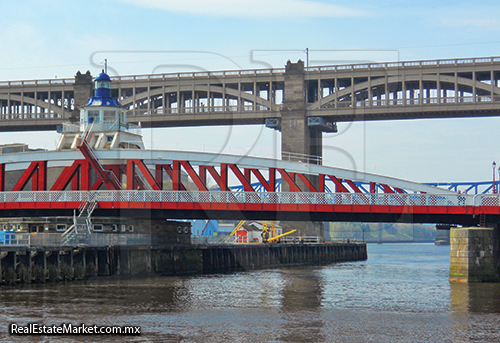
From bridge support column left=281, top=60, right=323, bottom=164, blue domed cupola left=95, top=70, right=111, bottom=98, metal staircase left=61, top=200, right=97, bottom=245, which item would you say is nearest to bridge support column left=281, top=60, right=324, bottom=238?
bridge support column left=281, top=60, right=323, bottom=164

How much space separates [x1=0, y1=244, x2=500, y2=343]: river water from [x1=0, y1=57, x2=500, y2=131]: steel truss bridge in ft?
167

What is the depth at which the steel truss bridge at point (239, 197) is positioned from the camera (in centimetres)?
6656

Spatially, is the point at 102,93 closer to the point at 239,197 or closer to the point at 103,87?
the point at 103,87

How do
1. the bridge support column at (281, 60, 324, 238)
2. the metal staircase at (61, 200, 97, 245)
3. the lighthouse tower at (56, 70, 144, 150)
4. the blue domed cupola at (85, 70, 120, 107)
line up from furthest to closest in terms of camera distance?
the bridge support column at (281, 60, 324, 238) < the blue domed cupola at (85, 70, 120, 107) < the lighthouse tower at (56, 70, 144, 150) < the metal staircase at (61, 200, 97, 245)

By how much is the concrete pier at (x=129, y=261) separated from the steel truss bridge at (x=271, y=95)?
25328 millimetres

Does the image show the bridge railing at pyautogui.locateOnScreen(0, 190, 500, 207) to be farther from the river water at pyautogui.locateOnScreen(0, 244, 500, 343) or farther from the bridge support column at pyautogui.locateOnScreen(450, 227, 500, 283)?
the river water at pyautogui.locateOnScreen(0, 244, 500, 343)

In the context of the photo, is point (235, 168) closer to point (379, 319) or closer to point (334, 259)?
point (379, 319)

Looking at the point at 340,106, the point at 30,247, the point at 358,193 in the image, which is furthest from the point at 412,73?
the point at 30,247

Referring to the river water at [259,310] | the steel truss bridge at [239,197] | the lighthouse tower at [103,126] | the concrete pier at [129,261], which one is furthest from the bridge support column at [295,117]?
the river water at [259,310]

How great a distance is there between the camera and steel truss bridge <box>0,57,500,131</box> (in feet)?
352

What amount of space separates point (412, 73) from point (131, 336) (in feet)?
272

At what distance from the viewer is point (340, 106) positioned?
375 feet

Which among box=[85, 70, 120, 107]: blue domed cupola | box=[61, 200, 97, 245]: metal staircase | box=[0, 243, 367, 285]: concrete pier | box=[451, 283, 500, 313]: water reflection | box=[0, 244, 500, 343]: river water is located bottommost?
box=[451, 283, 500, 313]: water reflection

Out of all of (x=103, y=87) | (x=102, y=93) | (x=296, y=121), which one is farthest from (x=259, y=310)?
(x=296, y=121)
